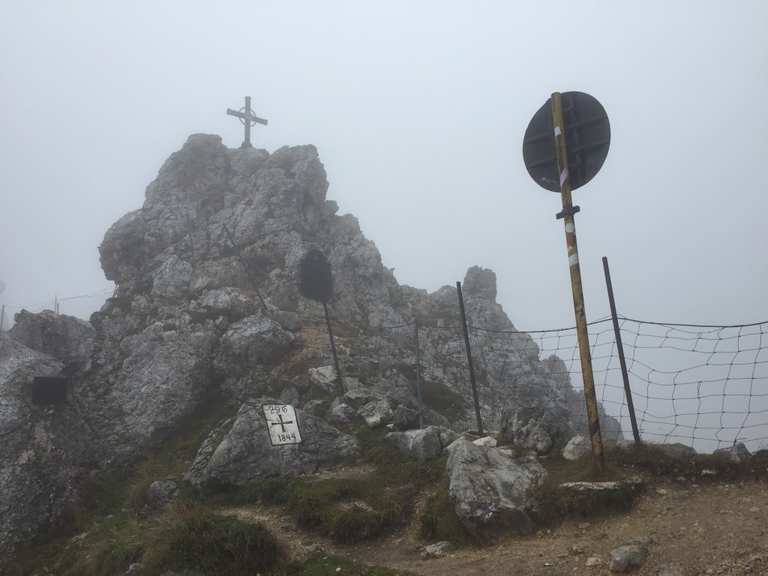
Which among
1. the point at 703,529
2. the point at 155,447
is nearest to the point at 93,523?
the point at 155,447

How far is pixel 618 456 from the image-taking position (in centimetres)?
980

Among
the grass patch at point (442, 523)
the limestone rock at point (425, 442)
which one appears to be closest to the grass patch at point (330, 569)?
the grass patch at point (442, 523)

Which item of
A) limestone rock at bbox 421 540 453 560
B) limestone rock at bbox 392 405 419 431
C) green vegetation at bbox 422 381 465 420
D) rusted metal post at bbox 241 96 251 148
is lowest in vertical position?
green vegetation at bbox 422 381 465 420

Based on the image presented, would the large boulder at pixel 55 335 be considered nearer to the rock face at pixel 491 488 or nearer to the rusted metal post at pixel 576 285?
the rock face at pixel 491 488

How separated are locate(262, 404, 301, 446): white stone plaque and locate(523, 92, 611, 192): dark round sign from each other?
9984 mm

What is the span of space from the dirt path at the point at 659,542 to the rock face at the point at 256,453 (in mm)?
5686

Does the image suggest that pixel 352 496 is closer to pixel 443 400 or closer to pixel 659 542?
pixel 659 542

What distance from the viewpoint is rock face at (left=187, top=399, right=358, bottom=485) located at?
546 inches

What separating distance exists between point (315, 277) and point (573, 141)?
22.9 metres

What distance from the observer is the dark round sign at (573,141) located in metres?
9.87

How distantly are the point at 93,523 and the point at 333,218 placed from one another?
2567cm

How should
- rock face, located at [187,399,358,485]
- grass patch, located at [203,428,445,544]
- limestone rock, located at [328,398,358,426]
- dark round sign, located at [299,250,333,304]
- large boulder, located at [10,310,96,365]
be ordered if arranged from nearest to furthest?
1. grass patch, located at [203,428,445,544]
2. rock face, located at [187,399,358,485]
3. limestone rock, located at [328,398,358,426]
4. large boulder, located at [10,310,96,365]
5. dark round sign, located at [299,250,333,304]

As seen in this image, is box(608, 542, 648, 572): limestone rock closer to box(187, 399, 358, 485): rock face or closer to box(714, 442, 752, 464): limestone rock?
box(714, 442, 752, 464): limestone rock

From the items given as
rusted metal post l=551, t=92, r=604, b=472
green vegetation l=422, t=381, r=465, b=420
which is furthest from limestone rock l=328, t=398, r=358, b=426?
rusted metal post l=551, t=92, r=604, b=472
